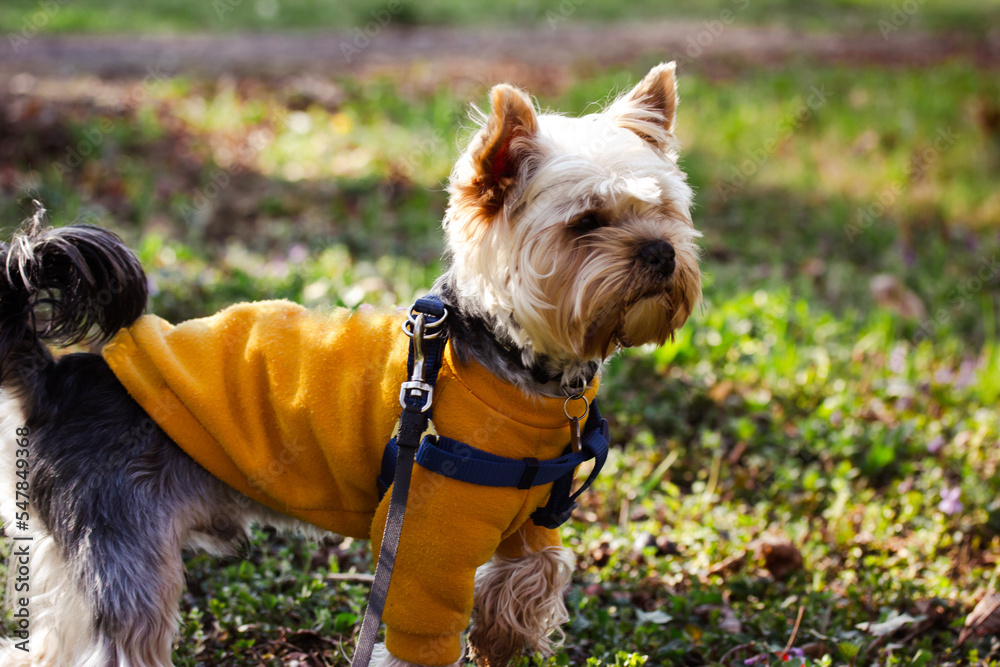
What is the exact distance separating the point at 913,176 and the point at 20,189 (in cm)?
906

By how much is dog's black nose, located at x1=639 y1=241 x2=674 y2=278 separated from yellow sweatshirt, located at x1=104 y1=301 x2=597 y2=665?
1.91ft

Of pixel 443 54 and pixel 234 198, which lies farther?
pixel 443 54

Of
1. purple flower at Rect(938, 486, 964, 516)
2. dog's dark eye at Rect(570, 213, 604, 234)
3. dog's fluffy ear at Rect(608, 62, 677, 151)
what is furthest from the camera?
purple flower at Rect(938, 486, 964, 516)

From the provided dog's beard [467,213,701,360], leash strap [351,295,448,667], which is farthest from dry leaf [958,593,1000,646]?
leash strap [351,295,448,667]

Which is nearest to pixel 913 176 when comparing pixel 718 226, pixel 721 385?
pixel 718 226

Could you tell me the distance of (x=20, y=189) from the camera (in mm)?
6648

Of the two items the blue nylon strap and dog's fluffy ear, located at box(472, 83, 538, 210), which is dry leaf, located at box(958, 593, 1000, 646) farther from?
dog's fluffy ear, located at box(472, 83, 538, 210)

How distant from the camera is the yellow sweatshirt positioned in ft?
8.39

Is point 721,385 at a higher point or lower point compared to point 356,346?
lower

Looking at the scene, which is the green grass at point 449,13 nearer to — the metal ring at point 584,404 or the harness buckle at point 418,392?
the harness buckle at point 418,392

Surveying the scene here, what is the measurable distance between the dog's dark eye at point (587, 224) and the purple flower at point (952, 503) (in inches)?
104

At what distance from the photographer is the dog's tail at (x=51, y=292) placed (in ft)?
8.53

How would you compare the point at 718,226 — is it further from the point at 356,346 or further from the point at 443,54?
the point at 443,54

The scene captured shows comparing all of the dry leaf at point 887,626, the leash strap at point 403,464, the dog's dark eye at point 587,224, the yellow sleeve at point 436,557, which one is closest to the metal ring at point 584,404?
the yellow sleeve at point 436,557
